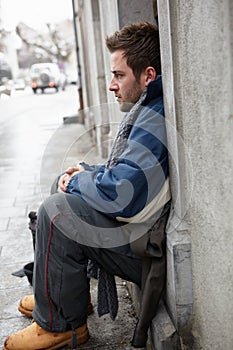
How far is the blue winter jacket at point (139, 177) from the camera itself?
2.39 metres

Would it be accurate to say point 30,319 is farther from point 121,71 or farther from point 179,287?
point 121,71

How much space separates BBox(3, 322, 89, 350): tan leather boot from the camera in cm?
274

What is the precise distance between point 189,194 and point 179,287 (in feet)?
1.48

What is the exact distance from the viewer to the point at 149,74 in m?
2.65

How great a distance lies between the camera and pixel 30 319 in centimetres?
319

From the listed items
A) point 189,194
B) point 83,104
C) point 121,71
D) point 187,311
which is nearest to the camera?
point 189,194

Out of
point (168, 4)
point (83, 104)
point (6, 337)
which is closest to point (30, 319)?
point (6, 337)

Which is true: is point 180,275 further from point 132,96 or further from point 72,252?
point 132,96

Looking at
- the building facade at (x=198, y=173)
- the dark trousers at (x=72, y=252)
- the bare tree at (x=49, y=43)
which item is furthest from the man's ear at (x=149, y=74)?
the bare tree at (x=49, y=43)

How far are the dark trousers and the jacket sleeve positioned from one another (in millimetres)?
95

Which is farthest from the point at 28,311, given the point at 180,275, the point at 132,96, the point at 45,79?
the point at 45,79

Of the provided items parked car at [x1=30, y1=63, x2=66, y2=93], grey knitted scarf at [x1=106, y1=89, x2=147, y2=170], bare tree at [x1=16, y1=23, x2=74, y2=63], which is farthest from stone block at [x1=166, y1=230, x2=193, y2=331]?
bare tree at [x1=16, y1=23, x2=74, y2=63]

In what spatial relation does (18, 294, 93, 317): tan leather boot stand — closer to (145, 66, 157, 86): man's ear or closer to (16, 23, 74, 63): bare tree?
(145, 66, 157, 86): man's ear

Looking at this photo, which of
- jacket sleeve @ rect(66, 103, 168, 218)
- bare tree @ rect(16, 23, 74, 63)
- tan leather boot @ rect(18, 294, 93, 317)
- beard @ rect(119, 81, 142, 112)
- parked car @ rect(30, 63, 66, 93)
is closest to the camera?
jacket sleeve @ rect(66, 103, 168, 218)
